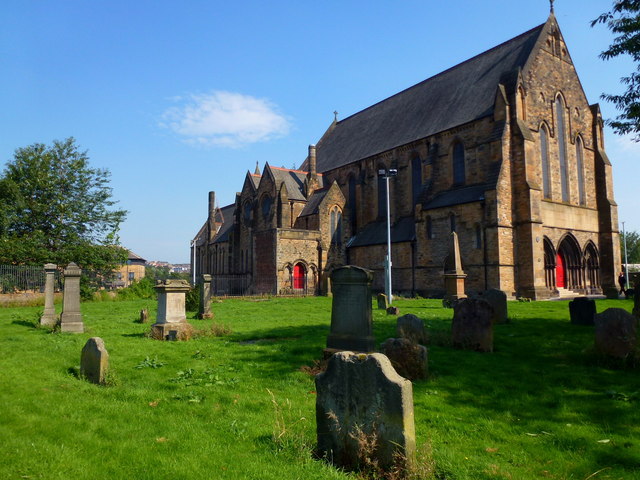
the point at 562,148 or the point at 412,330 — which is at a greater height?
the point at 562,148

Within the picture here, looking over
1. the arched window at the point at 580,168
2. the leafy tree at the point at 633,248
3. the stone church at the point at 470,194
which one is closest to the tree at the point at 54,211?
the stone church at the point at 470,194

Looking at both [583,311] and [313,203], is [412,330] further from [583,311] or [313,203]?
[313,203]

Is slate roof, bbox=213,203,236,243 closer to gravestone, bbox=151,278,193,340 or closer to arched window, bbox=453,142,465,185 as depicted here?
arched window, bbox=453,142,465,185

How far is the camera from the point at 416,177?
3306 centimetres

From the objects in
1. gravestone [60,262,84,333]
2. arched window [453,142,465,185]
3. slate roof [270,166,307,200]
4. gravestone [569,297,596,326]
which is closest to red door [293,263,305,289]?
slate roof [270,166,307,200]

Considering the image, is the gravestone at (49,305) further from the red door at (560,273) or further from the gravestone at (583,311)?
the red door at (560,273)

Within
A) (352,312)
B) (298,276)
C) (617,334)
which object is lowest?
(617,334)

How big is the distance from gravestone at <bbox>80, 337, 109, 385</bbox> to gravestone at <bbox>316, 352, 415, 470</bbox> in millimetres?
4132

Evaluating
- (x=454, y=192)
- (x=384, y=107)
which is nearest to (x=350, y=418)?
(x=454, y=192)

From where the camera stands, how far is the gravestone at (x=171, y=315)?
35.4ft

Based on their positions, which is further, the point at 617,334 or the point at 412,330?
the point at 412,330

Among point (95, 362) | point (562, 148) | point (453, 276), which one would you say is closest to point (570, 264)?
point (562, 148)

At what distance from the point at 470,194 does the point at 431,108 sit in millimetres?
9848

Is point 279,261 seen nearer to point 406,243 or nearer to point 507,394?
point 406,243
